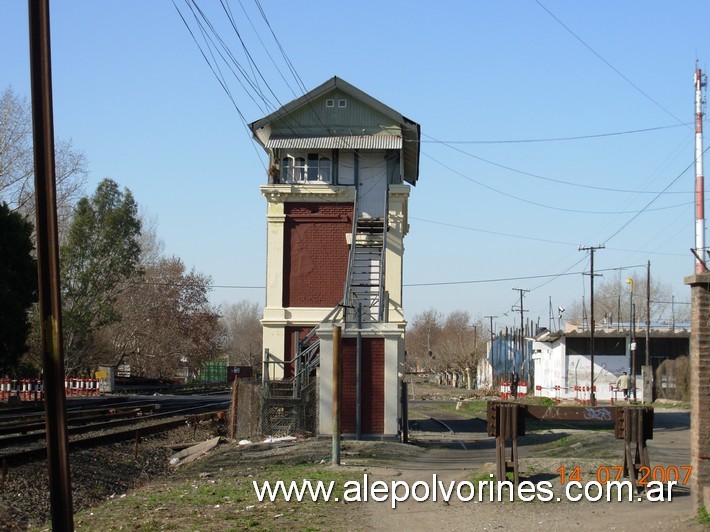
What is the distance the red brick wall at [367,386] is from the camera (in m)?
22.4

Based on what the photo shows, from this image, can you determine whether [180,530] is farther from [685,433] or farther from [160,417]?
[160,417]

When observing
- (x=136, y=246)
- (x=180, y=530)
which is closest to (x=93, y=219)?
(x=136, y=246)

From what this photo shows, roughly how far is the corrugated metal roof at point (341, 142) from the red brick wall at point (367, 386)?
11.4 meters

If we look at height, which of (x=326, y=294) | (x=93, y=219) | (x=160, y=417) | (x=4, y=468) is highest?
(x=93, y=219)

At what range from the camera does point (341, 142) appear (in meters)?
32.3

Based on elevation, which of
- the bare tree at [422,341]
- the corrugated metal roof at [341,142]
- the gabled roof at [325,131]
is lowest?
the bare tree at [422,341]

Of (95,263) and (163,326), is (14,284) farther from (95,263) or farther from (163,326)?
(163,326)

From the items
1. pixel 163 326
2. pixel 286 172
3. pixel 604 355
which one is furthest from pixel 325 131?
pixel 163 326

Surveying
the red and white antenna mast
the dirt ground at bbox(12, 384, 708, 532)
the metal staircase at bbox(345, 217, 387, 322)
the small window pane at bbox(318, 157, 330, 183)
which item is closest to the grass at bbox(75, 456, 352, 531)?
the dirt ground at bbox(12, 384, 708, 532)

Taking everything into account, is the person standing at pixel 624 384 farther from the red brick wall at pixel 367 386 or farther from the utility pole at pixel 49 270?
the utility pole at pixel 49 270

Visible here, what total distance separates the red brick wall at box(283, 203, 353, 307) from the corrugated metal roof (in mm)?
2099

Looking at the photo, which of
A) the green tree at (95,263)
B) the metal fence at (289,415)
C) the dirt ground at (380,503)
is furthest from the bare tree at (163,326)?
the dirt ground at (380,503)

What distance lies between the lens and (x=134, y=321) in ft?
235

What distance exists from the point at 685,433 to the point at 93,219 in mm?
46800
